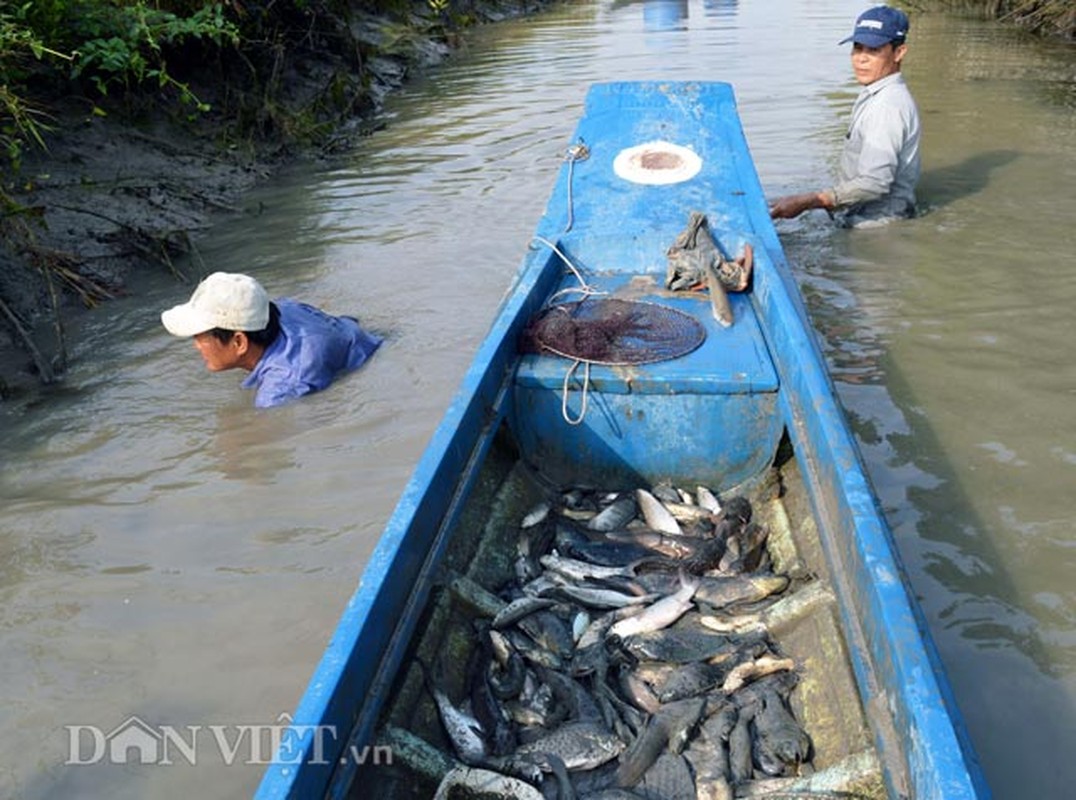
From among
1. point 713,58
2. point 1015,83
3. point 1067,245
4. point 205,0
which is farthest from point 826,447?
point 713,58

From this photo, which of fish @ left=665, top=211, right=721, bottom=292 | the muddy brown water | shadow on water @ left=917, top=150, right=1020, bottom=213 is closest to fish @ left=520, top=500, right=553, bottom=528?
the muddy brown water

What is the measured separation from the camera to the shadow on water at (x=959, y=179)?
814 centimetres

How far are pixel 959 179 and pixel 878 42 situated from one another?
8.41 ft

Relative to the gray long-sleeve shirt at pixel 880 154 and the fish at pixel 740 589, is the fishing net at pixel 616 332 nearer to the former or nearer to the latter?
the fish at pixel 740 589

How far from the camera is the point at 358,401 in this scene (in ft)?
17.5

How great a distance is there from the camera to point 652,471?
165 inches

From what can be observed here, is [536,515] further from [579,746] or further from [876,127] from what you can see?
[876,127]

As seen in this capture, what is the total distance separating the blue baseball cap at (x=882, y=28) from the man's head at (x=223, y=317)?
4.60 metres

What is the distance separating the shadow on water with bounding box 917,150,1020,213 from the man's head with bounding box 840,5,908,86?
1.44 metres

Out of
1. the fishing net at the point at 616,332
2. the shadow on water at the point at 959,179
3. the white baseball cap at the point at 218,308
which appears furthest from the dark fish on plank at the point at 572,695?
the shadow on water at the point at 959,179

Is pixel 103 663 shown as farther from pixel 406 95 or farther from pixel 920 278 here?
pixel 406 95

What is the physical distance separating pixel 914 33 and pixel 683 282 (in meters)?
14.8

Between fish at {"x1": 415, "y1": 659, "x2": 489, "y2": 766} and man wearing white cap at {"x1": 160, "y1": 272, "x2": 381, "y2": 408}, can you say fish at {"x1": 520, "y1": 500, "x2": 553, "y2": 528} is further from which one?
man wearing white cap at {"x1": 160, "y1": 272, "x2": 381, "y2": 408}

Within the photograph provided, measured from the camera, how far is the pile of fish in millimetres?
2727
